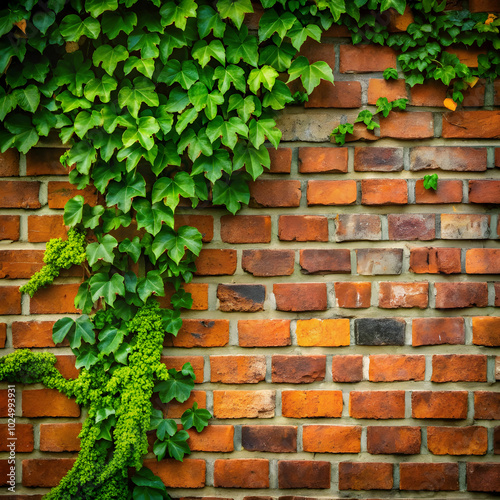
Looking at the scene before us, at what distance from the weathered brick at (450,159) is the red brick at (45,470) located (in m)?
1.28

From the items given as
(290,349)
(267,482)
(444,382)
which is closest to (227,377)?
(290,349)

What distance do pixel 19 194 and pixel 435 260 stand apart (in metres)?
1.18

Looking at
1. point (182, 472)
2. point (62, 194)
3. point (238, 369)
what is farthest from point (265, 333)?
point (62, 194)

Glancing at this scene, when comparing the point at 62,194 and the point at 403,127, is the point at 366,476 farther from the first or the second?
the point at 62,194

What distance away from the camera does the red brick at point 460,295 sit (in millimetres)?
Result: 1115

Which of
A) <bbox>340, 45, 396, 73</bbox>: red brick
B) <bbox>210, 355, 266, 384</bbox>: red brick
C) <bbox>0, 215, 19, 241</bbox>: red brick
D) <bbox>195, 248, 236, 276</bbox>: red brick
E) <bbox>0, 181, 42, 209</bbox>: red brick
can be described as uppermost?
<bbox>340, 45, 396, 73</bbox>: red brick

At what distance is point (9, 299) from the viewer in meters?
1.12

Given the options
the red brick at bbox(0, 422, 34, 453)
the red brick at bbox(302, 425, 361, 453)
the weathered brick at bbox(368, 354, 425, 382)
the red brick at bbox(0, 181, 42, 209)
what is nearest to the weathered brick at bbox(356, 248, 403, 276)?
the weathered brick at bbox(368, 354, 425, 382)

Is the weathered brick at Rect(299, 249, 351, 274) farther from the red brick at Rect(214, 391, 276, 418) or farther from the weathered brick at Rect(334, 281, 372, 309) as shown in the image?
the red brick at Rect(214, 391, 276, 418)

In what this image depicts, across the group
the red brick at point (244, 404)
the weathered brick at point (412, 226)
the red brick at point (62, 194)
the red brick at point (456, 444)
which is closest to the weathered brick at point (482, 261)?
the weathered brick at point (412, 226)

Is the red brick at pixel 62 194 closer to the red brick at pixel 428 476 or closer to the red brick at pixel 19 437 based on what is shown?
the red brick at pixel 19 437

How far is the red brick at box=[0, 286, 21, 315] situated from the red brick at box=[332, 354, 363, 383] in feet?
2.95

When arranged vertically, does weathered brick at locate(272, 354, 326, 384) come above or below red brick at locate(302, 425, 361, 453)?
above

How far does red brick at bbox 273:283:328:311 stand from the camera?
111 centimetres
